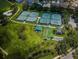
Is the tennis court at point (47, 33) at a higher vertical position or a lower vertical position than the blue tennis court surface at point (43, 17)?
lower

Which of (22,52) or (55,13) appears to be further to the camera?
(55,13)

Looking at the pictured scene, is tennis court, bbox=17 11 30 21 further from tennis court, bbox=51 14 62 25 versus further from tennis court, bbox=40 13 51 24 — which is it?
tennis court, bbox=51 14 62 25

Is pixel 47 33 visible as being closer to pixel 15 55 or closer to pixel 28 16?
pixel 28 16

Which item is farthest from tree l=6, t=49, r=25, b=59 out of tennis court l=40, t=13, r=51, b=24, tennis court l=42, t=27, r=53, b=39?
tennis court l=40, t=13, r=51, b=24

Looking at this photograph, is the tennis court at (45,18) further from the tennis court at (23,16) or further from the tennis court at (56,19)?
the tennis court at (23,16)

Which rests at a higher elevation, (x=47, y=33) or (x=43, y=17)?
Result: (x=43, y=17)

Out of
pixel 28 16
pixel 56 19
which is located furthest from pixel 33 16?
pixel 56 19

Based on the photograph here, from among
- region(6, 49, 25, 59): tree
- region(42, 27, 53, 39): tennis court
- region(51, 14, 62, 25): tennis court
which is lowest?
region(6, 49, 25, 59): tree

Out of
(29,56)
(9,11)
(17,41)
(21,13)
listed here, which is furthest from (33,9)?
(29,56)

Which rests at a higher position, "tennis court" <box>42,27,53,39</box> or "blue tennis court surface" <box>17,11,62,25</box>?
"blue tennis court surface" <box>17,11,62,25</box>

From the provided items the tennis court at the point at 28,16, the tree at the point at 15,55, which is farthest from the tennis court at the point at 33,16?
the tree at the point at 15,55

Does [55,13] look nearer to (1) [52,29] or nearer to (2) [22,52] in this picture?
(1) [52,29]
